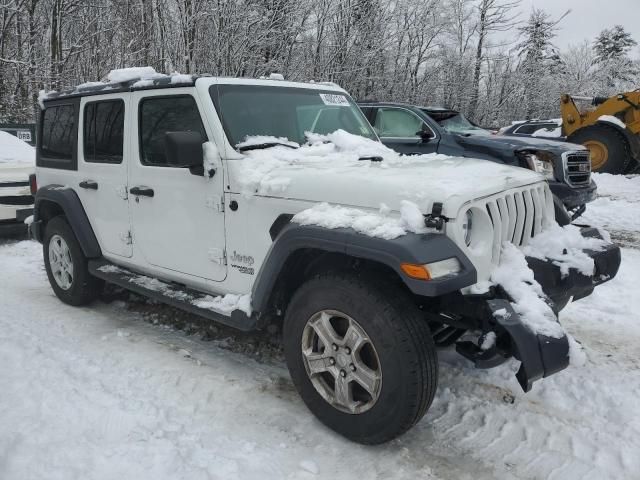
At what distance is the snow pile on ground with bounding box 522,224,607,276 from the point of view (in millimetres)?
2973

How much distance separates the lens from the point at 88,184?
14.9 feet

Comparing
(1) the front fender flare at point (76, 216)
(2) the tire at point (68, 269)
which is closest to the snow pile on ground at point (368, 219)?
(1) the front fender flare at point (76, 216)

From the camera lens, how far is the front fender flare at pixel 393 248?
239 cm

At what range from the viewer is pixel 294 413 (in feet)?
10.3

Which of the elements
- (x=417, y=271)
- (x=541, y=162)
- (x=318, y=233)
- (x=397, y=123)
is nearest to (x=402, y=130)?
(x=397, y=123)

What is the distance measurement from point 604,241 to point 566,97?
452 inches

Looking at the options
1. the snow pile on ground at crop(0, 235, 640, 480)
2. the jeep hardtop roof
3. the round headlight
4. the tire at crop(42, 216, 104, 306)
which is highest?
the jeep hardtop roof

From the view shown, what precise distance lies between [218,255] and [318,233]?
1.02 meters

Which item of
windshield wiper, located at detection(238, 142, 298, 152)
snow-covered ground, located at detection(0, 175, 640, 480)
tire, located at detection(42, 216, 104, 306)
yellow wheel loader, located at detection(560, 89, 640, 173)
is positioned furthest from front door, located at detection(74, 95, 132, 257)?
yellow wheel loader, located at detection(560, 89, 640, 173)

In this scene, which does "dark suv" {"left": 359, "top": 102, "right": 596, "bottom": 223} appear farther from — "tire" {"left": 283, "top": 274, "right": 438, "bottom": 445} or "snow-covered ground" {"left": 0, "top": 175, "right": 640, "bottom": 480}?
"tire" {"left": 283, "top": 274, "right": 438, "bottom": 445}

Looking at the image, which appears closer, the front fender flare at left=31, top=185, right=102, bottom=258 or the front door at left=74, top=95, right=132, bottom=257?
the front door at left=74, top=95, right=132, bottom=257

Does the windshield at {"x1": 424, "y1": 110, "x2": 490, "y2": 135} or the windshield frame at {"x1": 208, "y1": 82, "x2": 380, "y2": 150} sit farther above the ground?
the windshield at {"x1": 424, "y1": 110, "x2": 490, "y2": 135}

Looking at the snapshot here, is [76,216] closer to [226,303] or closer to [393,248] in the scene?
[226,303]

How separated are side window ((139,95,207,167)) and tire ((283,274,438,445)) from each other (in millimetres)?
1410
